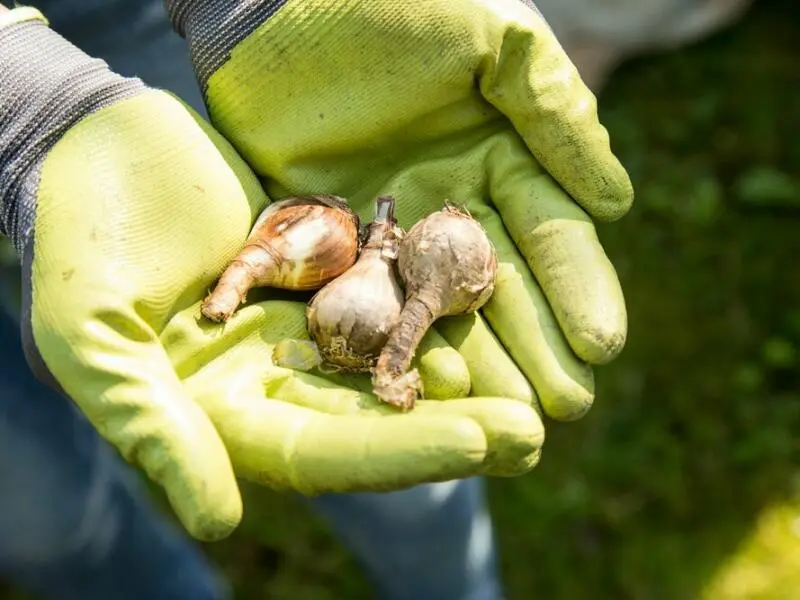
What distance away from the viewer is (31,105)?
44.4 inches

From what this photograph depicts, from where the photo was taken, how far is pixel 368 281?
1.13 m

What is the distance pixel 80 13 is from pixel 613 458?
54.4 inches

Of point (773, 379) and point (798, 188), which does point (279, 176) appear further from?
point (798, 188)

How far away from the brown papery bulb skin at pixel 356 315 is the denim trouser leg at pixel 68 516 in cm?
68

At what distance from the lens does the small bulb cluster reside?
1095mm

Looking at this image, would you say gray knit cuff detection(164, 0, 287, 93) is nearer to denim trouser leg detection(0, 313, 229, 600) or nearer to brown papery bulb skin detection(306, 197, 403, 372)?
brown papery bulb skin detection(306, 197, 403, 372)

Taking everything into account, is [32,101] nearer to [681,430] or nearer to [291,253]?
[291,253]

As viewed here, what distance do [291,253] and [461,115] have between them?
308mm

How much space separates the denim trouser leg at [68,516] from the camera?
60.7 inches

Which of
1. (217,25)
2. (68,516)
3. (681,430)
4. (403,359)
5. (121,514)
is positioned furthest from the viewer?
(681,430)

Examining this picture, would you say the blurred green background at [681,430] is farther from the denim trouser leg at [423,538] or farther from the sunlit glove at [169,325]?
the sunlit glove at [169,325]

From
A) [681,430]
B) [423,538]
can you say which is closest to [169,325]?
[423,538]

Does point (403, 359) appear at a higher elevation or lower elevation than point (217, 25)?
lower

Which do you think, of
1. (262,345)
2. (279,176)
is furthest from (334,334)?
(279,176)
